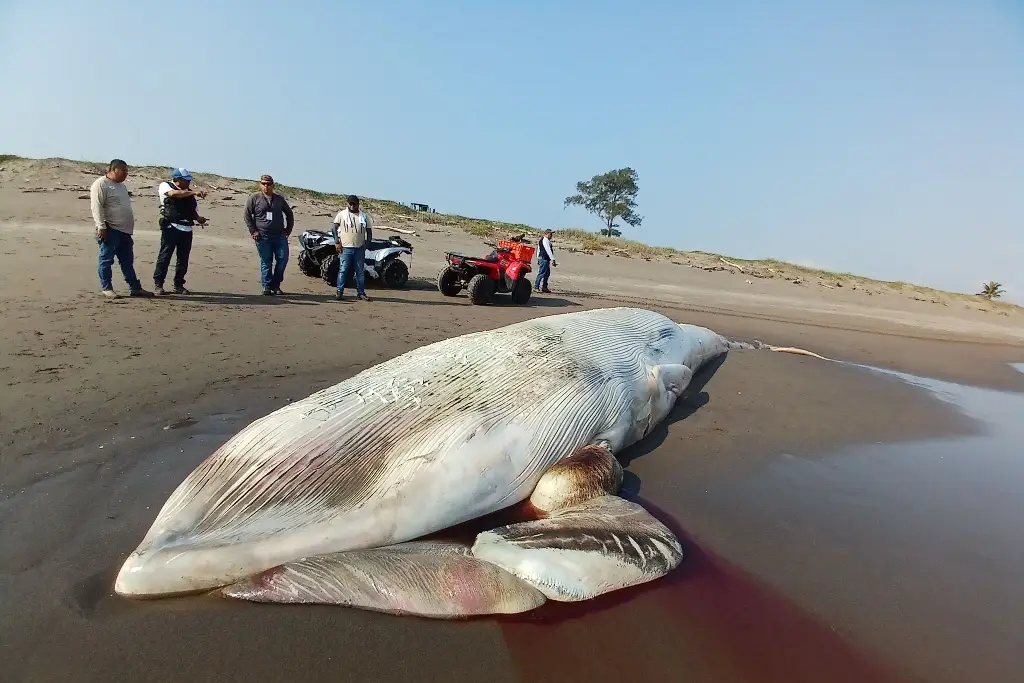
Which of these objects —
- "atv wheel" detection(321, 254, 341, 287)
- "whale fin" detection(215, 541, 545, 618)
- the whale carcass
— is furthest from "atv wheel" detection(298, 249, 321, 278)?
"whale fin" detection(215, 541, 545, 618)

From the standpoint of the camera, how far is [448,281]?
39.3 feet

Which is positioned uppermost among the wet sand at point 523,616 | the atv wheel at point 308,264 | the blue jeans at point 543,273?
the blue jeans at point 543,273

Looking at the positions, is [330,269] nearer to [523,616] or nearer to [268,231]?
[268,231]

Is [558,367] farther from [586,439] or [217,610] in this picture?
[217,610]

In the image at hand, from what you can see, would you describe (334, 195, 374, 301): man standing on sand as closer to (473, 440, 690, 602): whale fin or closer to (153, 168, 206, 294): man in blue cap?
(153, 168, 206, 294): man in blue cap

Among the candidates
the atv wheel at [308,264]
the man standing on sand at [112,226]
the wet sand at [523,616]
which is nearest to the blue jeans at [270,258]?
the man standing on sand at [112,226]

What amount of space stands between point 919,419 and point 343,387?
21.5 ft

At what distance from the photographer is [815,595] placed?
121 inches

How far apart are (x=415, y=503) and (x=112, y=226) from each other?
7.62 m

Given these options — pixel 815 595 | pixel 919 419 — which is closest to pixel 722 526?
pixel 815 595

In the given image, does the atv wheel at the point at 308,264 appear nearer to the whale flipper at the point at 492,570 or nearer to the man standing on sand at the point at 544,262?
the man standing on sand at the point at 544,262

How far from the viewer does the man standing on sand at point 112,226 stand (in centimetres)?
809

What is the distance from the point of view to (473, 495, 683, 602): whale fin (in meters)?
2.84

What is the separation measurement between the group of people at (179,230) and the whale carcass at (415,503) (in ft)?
21.2
